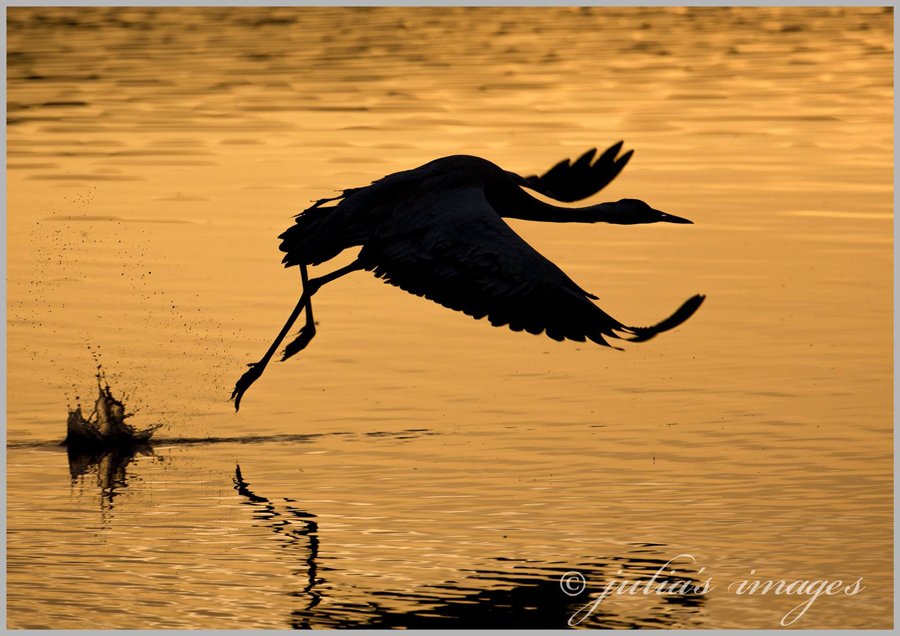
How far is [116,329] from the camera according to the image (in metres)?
17.5

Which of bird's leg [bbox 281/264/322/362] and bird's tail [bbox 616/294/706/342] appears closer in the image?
bird's tail [bbox 616/294/706/342]

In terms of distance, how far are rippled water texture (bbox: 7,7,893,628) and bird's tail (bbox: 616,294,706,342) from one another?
1.25 metres

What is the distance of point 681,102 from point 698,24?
33.5 feet

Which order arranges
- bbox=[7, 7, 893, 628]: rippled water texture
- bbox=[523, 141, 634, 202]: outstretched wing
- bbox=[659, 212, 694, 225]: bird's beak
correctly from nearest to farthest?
bbox=[7, 7, 893, 628]: rippled water texture, bbox=[659, 212, 694, 225]: bird's beak, bbox=[523, 141, 634, 202]: outstretched wing

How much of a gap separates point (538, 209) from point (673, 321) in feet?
11.5

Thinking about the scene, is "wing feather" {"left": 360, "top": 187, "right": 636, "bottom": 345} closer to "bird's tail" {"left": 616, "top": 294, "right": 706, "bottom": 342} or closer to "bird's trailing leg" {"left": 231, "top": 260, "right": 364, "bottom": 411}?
"bird's tail" {"left": 616, "top": 294, "right": 706, "bottom": 342}

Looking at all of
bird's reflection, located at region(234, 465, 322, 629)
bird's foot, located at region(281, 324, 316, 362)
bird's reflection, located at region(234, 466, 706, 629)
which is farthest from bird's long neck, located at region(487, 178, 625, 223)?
bird's reflection, located at region(234, 466, 706, 629)

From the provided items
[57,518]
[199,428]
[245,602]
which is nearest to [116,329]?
[199,428]

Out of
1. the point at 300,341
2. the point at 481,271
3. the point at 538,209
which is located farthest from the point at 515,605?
the point at 538,209

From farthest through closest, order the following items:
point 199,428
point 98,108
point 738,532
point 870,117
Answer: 1. point 98,108
2. point 870,117
3. point 199,428
4. point 738,532

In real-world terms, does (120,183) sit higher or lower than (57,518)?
higher

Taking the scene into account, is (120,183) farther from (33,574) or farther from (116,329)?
(33,574)

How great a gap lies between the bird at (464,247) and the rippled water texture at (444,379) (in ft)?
3.79

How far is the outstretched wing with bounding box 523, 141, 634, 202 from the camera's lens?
15430 millimetres
